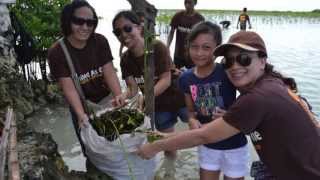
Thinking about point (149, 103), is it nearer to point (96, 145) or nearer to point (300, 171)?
point (96, 145)

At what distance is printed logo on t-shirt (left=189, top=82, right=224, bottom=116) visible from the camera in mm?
3262

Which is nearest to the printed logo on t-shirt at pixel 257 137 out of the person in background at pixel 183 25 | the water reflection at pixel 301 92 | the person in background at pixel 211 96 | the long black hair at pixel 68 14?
the water reflection at pixel 301 92

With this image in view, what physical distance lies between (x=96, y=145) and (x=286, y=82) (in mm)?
1555

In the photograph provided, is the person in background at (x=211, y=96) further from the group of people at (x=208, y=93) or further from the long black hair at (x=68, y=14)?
the long black hair at (x=68, y=14)

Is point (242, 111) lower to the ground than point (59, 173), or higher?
higher

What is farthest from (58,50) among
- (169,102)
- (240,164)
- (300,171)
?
(300,171)

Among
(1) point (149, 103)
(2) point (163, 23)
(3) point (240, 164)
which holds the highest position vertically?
(1) point (149, 103)

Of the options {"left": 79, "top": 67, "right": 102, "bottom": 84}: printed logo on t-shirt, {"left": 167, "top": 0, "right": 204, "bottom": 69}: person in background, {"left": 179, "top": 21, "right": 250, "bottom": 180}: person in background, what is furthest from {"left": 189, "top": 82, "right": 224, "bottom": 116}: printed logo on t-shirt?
{"left": 167, "top": 0, "right": 204, "bottom": 69}: person in background

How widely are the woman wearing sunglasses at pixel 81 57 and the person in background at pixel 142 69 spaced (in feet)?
0.72

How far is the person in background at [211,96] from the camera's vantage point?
10.6 feet

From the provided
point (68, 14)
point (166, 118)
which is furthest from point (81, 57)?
point (166, 118)

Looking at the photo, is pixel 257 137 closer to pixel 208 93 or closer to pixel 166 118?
pixel 208 93

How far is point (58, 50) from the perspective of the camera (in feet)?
11.8

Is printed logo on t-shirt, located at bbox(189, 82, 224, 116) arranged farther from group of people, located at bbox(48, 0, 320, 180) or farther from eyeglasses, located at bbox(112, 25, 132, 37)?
eyeglasses, located at bbox(112, 25, 132, 37)
